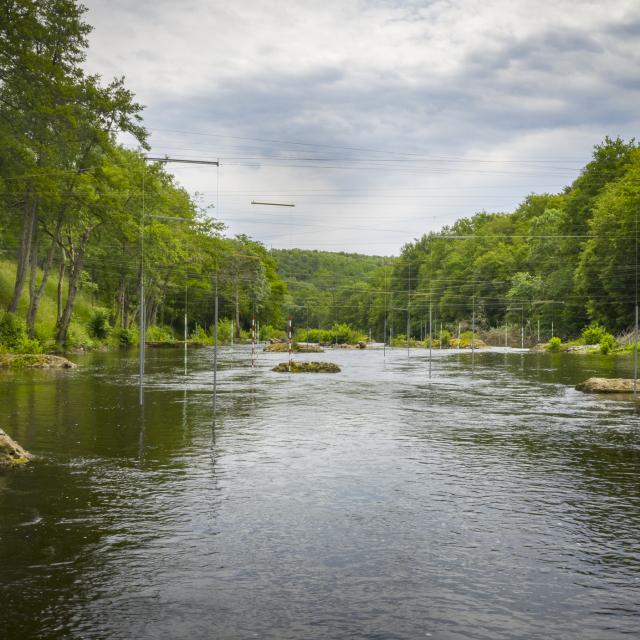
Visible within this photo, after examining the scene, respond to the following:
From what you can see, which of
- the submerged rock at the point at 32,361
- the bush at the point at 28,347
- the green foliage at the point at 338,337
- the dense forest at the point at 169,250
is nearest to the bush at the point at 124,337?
the dense forest at the point at 169,250

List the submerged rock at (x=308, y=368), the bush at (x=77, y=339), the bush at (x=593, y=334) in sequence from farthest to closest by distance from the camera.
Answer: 1. the bush at (x=593, y=334)
2. the bush at (x=77, y=339)
3. the submerged rock at (x=308, y=368)

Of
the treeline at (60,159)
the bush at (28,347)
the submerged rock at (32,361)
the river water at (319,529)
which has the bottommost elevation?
the river water at (319,529)

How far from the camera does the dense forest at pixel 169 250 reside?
1442 inches

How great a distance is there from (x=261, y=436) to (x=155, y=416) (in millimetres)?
3915

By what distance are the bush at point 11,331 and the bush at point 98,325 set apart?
23107 millimetres

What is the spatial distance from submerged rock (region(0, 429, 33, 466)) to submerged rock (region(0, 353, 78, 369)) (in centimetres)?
2357

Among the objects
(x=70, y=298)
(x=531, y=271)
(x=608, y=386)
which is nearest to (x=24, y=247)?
(x=70, y=298)

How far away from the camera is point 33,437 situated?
42.0ft

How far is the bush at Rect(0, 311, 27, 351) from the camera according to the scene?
3681 centimetres

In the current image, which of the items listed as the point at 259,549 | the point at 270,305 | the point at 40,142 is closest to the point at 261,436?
the point at 259,549

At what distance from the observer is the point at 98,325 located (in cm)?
6128

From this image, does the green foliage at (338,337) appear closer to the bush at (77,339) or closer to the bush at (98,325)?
the bush at (98,325)

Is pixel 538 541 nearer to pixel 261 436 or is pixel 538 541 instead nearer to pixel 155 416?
pixel 261 436

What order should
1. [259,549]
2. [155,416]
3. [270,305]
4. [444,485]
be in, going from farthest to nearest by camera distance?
[270,305] → [155,416] → [444,485] → [259,549]
